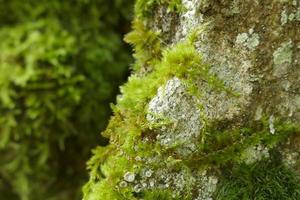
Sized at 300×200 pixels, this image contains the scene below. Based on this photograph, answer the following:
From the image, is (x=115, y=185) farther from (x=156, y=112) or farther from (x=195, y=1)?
(x=195, y=1)

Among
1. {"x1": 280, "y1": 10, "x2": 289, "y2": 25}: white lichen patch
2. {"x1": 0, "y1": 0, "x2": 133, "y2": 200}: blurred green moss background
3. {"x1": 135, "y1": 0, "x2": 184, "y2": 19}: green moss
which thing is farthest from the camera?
{"x1": 0, "y1": 0, "x2": 133, "y2": 200}: blurred green moss background

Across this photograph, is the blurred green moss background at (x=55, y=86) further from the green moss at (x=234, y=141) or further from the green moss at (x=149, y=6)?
the green moss at (x=234, y=141)

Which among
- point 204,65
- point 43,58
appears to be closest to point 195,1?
point 204,65

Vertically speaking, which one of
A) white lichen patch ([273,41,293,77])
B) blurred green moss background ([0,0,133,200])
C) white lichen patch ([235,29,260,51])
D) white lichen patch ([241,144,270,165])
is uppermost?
white lichen patch ([235,29,260,51])

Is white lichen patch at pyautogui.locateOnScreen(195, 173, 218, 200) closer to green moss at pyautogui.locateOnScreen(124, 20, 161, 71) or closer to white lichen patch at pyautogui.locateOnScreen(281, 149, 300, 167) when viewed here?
white lichen patch at pyautogui.locateOnScreen(281, 149, 300, 167)

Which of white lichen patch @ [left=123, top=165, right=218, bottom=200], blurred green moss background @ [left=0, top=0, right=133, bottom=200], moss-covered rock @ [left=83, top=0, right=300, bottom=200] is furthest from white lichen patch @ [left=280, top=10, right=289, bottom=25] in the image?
Result: blurred green moss background @ [left=0, top=0, right=133, bottom=200]
